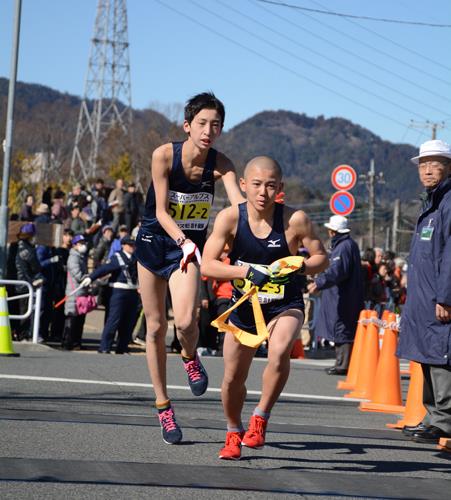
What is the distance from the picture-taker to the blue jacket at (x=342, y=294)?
16.0 m

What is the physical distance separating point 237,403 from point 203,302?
455 inches

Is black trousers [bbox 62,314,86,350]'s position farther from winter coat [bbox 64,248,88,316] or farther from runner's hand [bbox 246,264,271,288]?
runner's hand [bbox 246,264,271,288]

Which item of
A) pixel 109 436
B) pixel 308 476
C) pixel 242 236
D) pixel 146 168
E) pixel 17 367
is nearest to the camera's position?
pixel 308 476

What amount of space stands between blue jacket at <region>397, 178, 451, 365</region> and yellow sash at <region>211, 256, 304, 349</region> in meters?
1.78

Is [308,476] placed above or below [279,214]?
below

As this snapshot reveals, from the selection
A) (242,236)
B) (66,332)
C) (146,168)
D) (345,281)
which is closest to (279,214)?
(242,236)

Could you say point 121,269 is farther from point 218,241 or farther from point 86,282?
point 218,241

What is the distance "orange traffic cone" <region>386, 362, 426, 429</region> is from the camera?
32.3 ft

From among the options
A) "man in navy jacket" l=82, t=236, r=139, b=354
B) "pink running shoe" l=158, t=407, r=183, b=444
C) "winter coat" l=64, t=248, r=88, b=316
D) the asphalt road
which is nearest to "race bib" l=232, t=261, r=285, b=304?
the asphalt road

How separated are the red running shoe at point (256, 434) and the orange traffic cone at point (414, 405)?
9.34 ft

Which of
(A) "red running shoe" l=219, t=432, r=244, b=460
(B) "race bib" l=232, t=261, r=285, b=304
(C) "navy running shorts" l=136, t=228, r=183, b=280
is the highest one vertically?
(C) "navy running shorts" l=136, t=228, r=183, b=280

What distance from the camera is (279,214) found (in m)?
7.39

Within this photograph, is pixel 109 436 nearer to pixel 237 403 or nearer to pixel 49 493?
pixel 237 403

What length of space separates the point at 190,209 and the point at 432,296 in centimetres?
206
